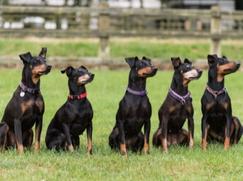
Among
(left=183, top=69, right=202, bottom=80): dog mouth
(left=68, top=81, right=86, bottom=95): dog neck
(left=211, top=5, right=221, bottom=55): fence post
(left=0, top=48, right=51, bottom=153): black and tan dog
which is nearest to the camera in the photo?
(left=0, top=48, right=51, bottom=153): black and tan dog

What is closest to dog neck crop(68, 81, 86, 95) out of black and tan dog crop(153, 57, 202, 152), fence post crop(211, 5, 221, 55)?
black and tan dog crop(153, 57, 202, 152)

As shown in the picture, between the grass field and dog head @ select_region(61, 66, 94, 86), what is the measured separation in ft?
45.7

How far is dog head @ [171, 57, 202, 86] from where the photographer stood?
29.5 feet

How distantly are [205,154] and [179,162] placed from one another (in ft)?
2.36

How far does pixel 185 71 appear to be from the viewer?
29.7 ft

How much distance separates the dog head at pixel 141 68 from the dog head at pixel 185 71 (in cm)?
44

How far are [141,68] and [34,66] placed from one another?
1370 millimetres

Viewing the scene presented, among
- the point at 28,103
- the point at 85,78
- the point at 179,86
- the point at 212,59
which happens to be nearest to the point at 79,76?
the point at 85,78

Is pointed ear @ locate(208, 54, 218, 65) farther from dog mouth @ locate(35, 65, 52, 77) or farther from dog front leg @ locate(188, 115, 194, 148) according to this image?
dog mouth @ locate(35, 65, 52, 77)

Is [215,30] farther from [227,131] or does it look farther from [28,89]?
[28,89]

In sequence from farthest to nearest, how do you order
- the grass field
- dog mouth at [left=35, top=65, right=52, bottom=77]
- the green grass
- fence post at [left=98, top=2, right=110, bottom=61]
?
the grass field
fence post at [left=98, top=2, right=110, bottom=61]
dog mouth at [left=35, top=65, right=52, bottom=77]
the green grass

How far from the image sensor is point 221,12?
2184 cm

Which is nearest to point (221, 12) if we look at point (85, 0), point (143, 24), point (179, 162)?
point (143, 24)

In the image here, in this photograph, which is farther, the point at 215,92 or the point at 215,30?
the point at 215,30
